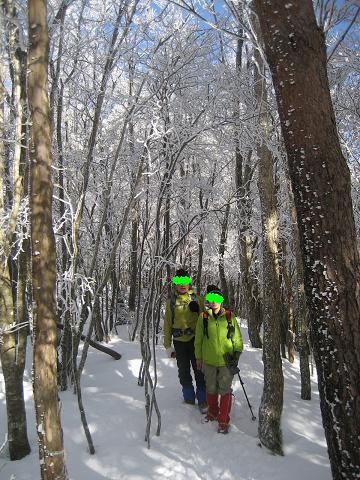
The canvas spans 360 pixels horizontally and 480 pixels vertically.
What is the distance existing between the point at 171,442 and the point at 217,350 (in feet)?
3.80

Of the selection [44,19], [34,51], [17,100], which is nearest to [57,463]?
[34,51]

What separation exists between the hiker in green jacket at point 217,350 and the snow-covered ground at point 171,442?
0.93 ft

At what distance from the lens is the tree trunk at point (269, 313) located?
14.4 ft

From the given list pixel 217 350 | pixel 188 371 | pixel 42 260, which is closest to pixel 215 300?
pixel 217 350

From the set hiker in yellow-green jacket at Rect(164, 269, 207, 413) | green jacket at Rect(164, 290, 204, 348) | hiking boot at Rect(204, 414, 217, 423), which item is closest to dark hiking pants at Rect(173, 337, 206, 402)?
hiker in yellow-green jacket at Rect(164, 269, 207, 413)

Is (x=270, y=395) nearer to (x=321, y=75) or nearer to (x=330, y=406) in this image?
(x=330, y=406)

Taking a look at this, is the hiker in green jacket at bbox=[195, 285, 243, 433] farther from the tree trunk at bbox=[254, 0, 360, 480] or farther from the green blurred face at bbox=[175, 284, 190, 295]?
the tree trunk at bbox=[254, 0, 360, 480]

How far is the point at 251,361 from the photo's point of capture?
285 inches

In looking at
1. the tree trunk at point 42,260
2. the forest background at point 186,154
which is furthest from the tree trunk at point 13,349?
the tree trunk at point 42,260

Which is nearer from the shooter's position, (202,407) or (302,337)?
(202,407)

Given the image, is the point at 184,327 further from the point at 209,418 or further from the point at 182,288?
the point at 209,418

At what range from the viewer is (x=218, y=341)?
4.65 meters

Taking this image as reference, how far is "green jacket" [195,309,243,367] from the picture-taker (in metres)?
4.63

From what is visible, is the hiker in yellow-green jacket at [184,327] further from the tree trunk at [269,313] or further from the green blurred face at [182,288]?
the tree trunk at [269,313]
